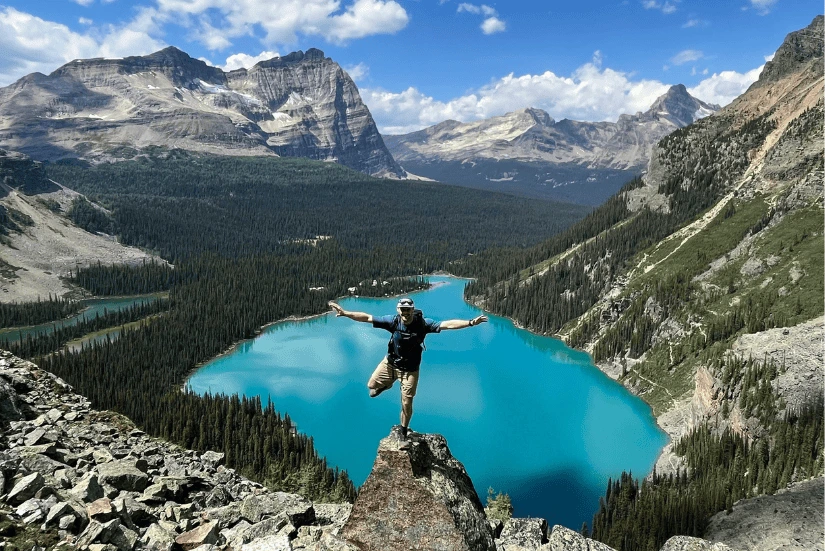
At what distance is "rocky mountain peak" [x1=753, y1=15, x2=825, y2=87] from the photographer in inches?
6171

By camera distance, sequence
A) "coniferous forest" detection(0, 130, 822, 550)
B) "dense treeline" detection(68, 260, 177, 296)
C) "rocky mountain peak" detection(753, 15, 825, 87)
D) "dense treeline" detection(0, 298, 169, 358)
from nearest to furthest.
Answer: "coniferous forest" detection(0, 130, 822, 550) < "dense treeline" detection(0, 298, 169, 358) < "rocky mountain peak" detection(753, 15, 825, 87) < "dense treeline" detection(68, 260, 177, 296)

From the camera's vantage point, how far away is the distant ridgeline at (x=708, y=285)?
5572cm

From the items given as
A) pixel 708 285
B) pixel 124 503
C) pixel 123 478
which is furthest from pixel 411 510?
pixel 708 285

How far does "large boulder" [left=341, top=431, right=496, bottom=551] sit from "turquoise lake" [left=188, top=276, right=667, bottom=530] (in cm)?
4754

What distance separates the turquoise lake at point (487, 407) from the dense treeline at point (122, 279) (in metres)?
71.1

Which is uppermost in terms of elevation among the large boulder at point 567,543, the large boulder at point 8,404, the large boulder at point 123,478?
the large boulder at point 567,543

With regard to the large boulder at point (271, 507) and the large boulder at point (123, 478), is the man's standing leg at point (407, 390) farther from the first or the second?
the large boulder at point (123, 478)

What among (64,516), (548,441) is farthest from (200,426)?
(64,516)

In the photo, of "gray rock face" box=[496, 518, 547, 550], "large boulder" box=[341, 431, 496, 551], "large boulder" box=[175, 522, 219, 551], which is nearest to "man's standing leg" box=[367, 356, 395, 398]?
"large boulder" box=[341, 431, 496, 551]

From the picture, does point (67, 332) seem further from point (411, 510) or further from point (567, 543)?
point (567, 543)

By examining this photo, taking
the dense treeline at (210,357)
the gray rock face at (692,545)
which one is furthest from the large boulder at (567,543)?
the dense treeline at (210,357)

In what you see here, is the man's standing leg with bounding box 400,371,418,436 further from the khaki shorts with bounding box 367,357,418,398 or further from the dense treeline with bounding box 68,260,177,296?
the dense treeline with bounding box 68,260,177,296

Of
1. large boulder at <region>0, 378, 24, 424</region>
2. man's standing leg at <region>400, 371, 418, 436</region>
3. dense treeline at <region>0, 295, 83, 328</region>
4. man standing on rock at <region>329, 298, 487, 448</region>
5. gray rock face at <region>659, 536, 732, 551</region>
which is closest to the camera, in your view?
man standing on rock at <region>329, 298, 487, 448</region>

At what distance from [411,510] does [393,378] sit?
4.03 m
